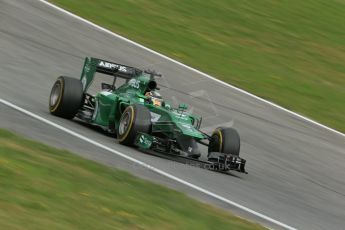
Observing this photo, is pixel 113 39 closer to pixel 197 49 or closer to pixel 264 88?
pixel 197 49

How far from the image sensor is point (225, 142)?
544 inches

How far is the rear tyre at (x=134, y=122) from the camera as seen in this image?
43.4 feet

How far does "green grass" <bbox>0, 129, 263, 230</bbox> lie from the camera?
26.0 ft

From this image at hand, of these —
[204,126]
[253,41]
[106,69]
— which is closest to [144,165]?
[106,69]

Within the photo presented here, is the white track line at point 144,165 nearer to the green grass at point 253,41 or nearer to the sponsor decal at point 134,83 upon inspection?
the sponsor decal at point 134,83

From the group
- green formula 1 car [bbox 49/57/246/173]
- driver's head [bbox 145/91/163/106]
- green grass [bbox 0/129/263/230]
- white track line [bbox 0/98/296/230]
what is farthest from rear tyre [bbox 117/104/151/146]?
green grass [bbox 0/129/263/230]

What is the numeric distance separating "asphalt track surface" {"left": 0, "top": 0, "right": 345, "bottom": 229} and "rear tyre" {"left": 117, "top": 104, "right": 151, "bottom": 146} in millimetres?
192

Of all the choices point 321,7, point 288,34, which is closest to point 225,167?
point 288,34

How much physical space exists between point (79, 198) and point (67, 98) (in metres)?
5.89

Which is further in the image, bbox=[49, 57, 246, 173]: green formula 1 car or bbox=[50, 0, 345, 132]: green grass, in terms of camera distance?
bbox=[50, 0, 345, 132]: green grass

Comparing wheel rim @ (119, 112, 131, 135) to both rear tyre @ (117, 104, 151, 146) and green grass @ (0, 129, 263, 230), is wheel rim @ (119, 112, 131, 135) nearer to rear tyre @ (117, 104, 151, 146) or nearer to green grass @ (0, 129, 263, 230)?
rear tyre @ (117, 104, 151, 146)

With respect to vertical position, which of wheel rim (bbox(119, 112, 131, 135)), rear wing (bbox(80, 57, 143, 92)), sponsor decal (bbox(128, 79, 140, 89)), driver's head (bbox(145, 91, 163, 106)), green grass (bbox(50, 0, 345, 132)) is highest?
green grass (bbox(50, 0, 345, 132))

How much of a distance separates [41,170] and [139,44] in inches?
474

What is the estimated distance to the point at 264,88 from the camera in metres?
20.6
